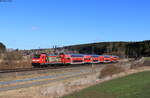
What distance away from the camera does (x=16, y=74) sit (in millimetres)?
24344

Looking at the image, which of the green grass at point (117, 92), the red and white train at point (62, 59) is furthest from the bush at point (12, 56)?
the green grass at point (117, 92)

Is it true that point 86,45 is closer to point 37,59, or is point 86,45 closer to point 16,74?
point 37,59

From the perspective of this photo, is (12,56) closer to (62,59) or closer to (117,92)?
(62,59)

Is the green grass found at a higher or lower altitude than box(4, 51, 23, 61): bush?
lower

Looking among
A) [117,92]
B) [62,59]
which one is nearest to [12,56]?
[62,59]

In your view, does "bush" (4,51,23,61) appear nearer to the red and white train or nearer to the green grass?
the red and white train

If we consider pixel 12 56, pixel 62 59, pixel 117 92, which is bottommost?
pixel 117 92

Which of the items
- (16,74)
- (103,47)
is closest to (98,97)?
(16,74)

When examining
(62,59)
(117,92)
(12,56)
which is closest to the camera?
(117,92)

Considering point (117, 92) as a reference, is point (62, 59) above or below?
above

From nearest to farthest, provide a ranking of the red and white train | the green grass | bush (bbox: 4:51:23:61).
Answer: the green grass
the red and white train
bush (bbox: 4:51:23:61)

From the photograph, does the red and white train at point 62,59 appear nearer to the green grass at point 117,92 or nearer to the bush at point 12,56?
the bush at point 12,56

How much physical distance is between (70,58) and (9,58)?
49.3 feet

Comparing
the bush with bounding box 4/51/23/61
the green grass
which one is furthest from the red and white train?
the green grass
